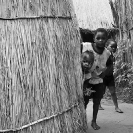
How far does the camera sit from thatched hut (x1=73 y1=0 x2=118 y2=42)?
7.14 metres

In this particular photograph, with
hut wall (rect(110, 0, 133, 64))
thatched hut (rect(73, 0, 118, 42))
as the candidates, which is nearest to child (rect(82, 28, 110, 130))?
hut wall (rect(110, 0, 133, 64))

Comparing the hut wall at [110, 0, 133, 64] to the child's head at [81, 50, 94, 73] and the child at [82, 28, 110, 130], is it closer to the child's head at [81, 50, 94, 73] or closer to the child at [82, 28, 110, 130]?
the child at [82, 28, 110, 130]

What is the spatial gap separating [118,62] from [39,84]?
419cm

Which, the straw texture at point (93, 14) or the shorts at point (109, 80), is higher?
the straw texture at point (93, 14)

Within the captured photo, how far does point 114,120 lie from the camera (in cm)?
390

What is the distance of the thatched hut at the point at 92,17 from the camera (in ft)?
23.4

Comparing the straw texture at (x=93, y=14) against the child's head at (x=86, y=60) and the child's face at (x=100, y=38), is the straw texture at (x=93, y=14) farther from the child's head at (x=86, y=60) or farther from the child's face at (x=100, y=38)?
the child's head at (x=86, y=60)

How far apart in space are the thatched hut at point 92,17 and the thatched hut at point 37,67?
4439 millimetres

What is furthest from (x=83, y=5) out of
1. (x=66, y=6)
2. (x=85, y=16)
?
(x=66, y=6)

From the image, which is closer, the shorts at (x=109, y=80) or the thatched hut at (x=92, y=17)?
the shorts at (x=109, y=80)

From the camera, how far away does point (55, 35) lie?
243 cm

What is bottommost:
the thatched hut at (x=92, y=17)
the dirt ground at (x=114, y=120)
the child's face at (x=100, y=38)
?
the dirt ground at (x=114, y=120)

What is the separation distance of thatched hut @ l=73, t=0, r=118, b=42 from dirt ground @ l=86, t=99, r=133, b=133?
2.67 meters

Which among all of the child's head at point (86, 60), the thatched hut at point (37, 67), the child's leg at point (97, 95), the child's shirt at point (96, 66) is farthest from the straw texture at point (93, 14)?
the thatched hut at point (37, 67)
